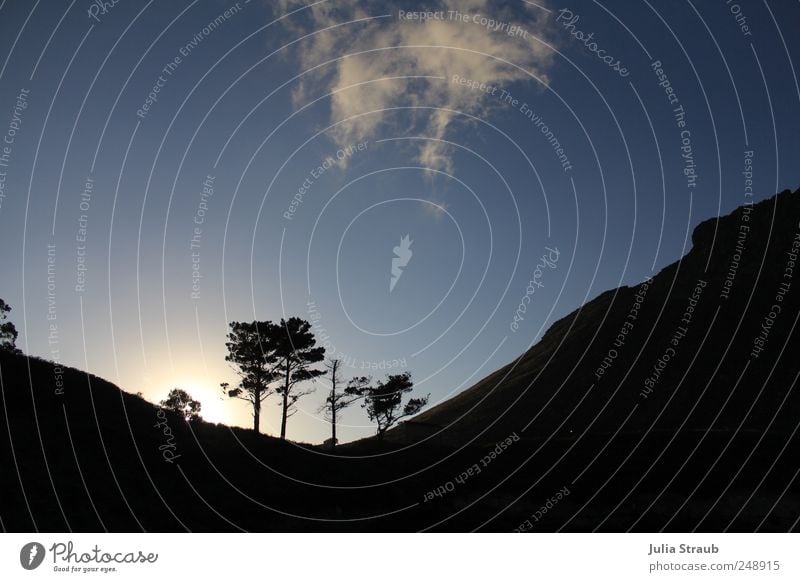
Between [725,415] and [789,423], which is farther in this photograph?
[725,415]

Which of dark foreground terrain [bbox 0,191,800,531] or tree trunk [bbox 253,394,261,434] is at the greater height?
tree trunk [bbox 253,394,261,434]

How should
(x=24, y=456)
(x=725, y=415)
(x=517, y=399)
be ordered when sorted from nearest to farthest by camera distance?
(x=24, y=456), (x=725, y=415), (x=517, y=399)

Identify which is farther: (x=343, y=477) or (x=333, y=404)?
(x=333, y=404)

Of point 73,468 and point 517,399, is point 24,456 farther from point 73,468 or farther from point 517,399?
point 517,399

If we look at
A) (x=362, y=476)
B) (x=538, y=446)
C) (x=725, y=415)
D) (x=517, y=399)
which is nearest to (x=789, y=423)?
(x=725, y=415)

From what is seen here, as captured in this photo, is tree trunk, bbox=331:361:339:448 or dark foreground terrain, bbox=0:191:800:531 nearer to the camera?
dark foreground terrain, bbox=0:191:800:531

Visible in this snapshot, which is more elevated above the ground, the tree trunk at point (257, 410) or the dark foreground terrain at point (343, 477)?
the tree trunk at point (257, 410)

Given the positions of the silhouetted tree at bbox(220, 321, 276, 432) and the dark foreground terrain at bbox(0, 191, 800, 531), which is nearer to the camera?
the dark foreground terrain at bbox(0, 191, 800, 531)

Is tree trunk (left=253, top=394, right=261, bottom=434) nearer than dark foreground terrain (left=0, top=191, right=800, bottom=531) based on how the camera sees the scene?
No

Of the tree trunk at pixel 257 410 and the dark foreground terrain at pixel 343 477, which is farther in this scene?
the tree trunk at pixel 257 410

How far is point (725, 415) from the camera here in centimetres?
9344

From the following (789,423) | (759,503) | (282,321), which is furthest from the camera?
(789,423)
